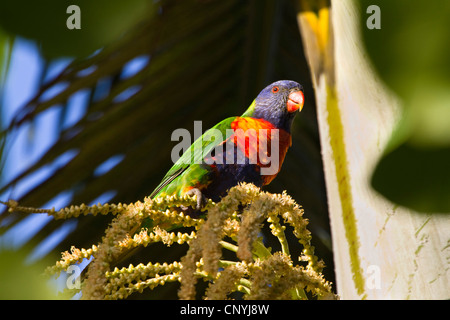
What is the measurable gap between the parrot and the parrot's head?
6.0 inches

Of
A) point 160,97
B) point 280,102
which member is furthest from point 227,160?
point 280,102

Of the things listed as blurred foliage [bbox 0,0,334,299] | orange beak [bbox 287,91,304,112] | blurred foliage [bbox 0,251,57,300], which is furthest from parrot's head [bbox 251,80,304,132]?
blurred foliage [bbox 0,251,57,300]

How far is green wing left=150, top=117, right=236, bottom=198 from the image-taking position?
6.33 ft

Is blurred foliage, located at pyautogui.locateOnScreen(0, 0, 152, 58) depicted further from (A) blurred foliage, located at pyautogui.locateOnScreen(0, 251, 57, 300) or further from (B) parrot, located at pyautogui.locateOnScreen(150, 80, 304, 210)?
(B) parrot, located at pyautogui.locateOnScreen(150, 80, 304, 210)

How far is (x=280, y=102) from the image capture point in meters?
2.43

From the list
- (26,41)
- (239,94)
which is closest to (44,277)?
(26,41)

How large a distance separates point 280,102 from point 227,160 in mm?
583

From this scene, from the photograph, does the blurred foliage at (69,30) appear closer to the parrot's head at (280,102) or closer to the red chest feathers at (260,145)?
the red chest feathers at (260,145)

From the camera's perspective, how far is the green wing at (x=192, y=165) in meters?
1.93

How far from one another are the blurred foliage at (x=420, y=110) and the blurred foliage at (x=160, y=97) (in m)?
0.75

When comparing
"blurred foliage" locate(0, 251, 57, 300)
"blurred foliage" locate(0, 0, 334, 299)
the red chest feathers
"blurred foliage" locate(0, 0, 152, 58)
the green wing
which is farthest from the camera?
the red chest feathers

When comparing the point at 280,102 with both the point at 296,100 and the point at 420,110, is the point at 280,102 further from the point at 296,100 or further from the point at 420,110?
the point at 420,110

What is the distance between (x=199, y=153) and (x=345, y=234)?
1.12 m
